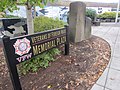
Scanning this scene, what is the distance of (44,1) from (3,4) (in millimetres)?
1063

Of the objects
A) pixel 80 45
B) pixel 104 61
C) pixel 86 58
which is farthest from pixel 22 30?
pixel 104 61

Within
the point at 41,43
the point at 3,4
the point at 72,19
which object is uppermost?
the point at 3,4

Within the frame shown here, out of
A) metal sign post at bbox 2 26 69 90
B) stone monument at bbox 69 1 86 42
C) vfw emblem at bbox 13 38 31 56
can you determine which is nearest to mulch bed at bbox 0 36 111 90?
metal sign post at bbox 2 26 69 90

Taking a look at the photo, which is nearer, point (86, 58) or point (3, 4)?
point (3, 4)

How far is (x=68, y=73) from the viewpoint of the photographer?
10.8 ft

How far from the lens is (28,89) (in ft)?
9.35

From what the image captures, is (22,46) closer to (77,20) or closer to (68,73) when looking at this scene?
(68,73)

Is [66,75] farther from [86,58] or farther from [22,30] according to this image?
[22,30]

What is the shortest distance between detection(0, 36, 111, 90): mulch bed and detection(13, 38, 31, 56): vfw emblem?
0.82 meters

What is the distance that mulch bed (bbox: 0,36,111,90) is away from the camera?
9.52 ft

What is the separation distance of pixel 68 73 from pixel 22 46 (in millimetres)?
1349

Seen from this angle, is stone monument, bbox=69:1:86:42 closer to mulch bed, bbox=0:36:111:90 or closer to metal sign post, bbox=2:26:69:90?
mulch bed, bbox=0:36:111:90

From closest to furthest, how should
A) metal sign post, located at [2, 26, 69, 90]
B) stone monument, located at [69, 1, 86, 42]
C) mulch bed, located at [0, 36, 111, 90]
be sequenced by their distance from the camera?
metal sign post, located at [2, 26, 69, 90] < mulch bed, located at [0, 36, 111, 90] < stone monument, located at [69, 1, 86, 42]

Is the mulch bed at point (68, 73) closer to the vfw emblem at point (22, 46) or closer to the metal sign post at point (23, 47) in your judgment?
the metal sign post at point (23, 47)
